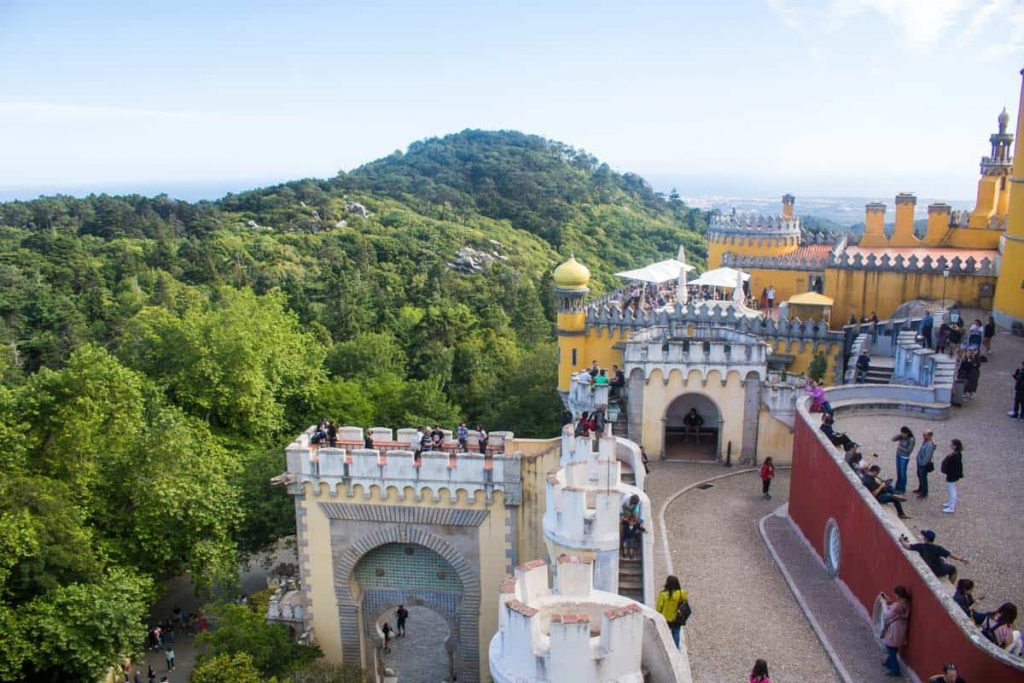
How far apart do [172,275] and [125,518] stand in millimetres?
40959

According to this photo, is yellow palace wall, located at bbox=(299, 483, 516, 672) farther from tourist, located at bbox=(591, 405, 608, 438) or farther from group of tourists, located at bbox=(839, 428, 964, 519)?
group of tourists, located at bbox=(839, 428, 964, 519)

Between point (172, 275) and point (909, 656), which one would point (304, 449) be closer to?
point (909, 656)

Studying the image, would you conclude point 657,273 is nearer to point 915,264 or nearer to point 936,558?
point 915,264

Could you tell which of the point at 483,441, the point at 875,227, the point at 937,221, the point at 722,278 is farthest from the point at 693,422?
the point at 937,221

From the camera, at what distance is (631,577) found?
14680mm

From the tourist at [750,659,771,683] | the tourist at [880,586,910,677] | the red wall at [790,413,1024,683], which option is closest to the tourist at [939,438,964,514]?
the red wall at [790,413,1024,683]

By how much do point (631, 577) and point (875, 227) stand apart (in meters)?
24.8

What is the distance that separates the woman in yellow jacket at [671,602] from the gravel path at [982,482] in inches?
153

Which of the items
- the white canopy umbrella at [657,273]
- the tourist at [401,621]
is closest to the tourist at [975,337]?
the white canopy umbrella at [657,273]

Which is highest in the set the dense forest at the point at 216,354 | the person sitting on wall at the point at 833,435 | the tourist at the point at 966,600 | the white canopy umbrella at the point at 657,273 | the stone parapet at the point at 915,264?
the stone parapet at the point at 915,264

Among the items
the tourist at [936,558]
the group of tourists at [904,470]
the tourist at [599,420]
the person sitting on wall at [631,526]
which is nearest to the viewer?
the tourist at [936,558]

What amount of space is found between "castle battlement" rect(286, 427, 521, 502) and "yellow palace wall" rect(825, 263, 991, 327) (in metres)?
15.2

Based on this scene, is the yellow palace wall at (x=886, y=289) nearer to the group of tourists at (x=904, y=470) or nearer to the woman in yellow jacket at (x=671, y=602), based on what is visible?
the group of tourists at (x=904, y=470)

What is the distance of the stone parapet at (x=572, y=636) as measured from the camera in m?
9.25
